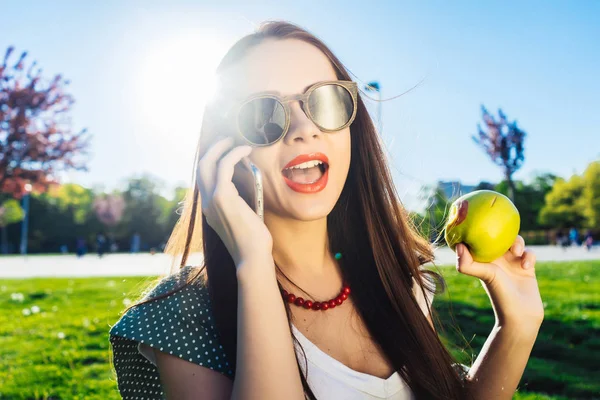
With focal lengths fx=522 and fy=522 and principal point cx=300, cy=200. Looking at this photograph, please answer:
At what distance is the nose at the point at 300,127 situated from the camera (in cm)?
200

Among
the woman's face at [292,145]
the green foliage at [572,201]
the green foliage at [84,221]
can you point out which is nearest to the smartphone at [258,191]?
the woman's face at [292,145]

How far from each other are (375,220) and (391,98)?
61 centimetres

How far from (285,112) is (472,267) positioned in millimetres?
1000

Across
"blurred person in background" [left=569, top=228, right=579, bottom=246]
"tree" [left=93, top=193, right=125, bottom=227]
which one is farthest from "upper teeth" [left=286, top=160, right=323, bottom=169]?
"tree" [left=93, top=193, right=125, bottom=227]

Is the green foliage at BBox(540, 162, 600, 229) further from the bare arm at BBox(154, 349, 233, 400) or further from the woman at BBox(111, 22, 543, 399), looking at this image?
the bare arm at BBox(154, 349, 233, 400)

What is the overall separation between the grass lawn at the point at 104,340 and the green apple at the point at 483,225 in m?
0.45

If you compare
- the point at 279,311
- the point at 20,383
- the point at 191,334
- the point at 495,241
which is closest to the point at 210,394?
the point at 191,334

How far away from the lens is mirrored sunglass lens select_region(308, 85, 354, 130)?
2064mm

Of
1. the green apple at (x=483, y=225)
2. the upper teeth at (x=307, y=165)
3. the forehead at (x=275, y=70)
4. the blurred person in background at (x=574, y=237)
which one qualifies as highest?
the forehead at (x=275, y=70)

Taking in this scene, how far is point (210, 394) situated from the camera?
5.67 feet

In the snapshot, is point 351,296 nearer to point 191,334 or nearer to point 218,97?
point 191,334

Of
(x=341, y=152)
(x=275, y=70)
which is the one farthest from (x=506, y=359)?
(x=275, y=70)

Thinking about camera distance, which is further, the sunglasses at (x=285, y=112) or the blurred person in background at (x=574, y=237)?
the blurred person in background at (x=574, y=237)

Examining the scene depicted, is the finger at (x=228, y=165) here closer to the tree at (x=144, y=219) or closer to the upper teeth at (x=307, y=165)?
the upper teeth at (x=307, y=165)
